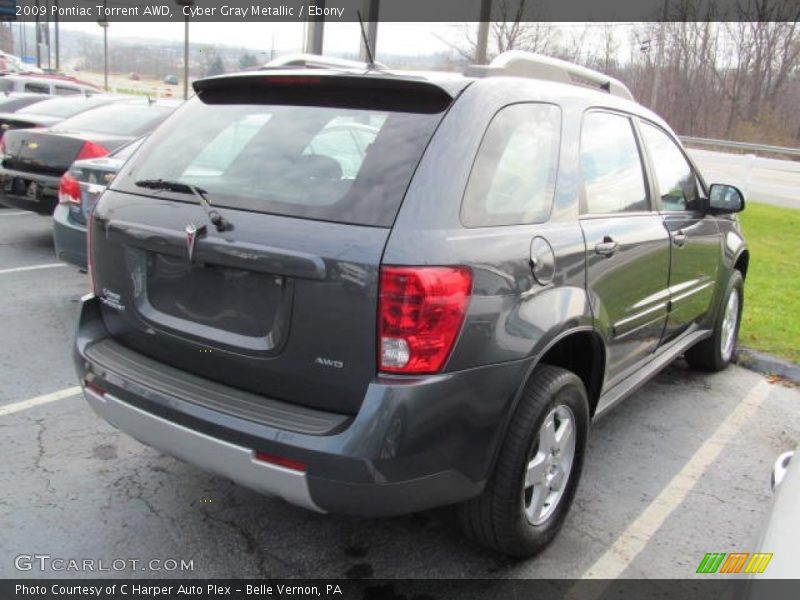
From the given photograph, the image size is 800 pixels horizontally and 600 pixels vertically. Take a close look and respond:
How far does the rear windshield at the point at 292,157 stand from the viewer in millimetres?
2320

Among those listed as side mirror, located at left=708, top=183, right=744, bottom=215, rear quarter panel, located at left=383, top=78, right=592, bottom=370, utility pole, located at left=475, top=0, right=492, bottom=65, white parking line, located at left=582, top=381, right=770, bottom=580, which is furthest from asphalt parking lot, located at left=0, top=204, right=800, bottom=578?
utility pole, located at left=475, top=0, right=492, bottom=65

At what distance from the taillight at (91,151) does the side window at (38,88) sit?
12161 mm

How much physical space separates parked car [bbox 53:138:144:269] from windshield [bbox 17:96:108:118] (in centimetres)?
464

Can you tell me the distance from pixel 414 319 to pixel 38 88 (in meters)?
18.2

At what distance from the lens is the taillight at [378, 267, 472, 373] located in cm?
215

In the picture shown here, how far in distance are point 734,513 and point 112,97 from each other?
9.48m

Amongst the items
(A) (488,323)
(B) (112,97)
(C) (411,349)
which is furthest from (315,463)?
(B) (112,97)

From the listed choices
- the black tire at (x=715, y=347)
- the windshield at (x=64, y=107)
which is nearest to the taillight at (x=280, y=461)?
the black tire at (x=715, y=347)

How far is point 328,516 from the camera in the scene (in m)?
3.06

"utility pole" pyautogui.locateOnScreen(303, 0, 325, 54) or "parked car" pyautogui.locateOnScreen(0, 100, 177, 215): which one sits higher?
"utility pole" pyautogui.locateOnScreen(303, 0, 325, 54)

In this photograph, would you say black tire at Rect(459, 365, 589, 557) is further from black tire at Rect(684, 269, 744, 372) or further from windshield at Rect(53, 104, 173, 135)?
windshield at Rect(53, 104, 173, 135)

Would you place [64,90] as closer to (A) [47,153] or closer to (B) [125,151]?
(A) [47,153]

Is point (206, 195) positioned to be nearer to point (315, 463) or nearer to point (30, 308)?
point (315, 463)

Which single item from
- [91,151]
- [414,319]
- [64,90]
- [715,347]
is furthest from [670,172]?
[64,90]
